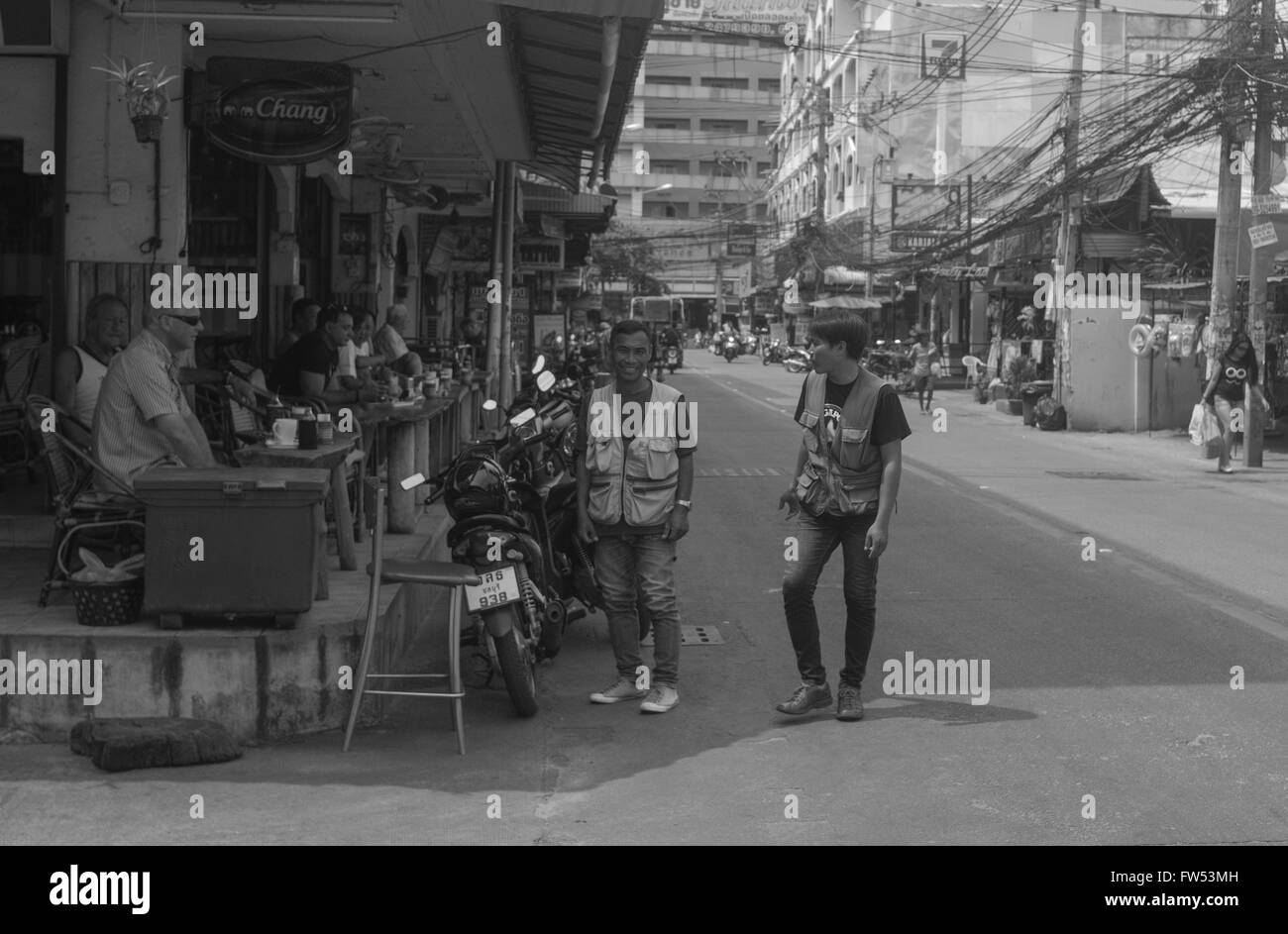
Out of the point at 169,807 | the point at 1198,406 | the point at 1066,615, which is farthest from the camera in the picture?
the point at 1198,406

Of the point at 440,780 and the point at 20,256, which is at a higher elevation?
the point at 20,256

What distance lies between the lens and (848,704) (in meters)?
6.92

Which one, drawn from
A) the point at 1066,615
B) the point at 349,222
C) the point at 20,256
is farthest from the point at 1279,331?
the point at 20,256

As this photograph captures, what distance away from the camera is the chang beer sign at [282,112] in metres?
9.77

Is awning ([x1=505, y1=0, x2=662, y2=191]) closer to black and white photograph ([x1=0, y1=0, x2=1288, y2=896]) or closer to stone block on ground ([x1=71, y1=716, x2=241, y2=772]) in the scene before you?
black and white photograph ([x1=0, y1=0, x2=1288, y2=896])

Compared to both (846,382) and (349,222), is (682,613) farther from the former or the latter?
(349,222)

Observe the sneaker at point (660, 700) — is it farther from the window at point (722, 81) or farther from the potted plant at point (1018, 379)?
the window at point (722, 81)

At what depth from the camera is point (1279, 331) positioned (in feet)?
78.4

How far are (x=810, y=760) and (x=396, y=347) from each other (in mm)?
10562

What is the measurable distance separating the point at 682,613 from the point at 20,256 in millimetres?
7782

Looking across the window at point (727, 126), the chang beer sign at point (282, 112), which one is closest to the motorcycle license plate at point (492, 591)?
the chang beer sign at point (282, 112)

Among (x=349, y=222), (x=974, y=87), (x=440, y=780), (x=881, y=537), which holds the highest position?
(x=974, y=87)

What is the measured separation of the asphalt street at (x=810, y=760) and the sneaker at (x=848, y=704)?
6 centimetres

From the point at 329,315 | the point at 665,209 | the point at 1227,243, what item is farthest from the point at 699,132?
the point at 329,315
